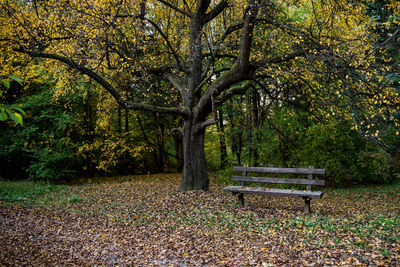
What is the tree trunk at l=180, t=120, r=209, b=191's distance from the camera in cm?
954

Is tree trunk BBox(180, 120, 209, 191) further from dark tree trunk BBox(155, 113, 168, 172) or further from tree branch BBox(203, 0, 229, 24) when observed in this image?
dark tree trunk BBox(155, 113, 168, 172)

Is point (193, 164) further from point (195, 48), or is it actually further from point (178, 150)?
point (178, 150)

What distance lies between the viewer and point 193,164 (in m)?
9.54

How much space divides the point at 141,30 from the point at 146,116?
8608 millimetres

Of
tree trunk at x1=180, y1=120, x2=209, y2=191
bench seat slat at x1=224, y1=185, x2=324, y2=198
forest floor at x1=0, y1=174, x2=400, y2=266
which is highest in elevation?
tree trunk at x1=180, y1=120, x2=209, y2=191

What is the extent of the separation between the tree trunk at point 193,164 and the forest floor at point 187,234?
1.44 ft

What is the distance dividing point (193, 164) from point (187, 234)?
11.9ft

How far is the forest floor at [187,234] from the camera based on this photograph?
474cm

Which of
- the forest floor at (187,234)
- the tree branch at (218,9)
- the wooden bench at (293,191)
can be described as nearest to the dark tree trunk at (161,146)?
the tree branch at (218,9)

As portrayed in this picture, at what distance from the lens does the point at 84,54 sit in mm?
9352

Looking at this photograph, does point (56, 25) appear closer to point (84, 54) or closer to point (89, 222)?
point (84, 54)

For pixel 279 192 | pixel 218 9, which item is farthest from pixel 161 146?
pixel 279 192

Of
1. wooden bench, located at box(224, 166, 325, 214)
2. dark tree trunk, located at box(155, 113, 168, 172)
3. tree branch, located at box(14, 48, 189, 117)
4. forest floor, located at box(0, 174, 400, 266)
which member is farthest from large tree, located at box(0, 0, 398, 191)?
dark tree trunk, located at box(155, 113, 168, 172)

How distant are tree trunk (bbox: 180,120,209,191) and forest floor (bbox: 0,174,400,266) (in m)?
0.44
